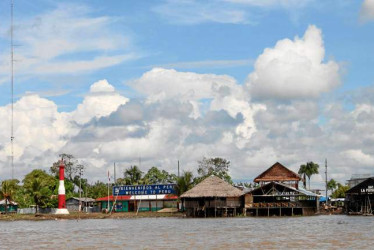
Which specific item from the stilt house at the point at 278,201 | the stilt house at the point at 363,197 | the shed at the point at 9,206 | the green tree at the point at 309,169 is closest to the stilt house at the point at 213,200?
the stilt house at the point at 278,201

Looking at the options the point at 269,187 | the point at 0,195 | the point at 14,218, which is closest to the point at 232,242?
the point at 269,187

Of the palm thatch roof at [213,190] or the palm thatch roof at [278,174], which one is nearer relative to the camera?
the palm thatch roof at [213,190]

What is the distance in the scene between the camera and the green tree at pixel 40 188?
107 m

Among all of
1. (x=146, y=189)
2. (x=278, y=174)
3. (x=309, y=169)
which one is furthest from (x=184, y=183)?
(x=309, y=169)

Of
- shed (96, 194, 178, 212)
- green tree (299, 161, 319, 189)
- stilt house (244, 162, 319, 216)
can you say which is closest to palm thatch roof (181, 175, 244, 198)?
stilt house (244, 162, 319, 216)

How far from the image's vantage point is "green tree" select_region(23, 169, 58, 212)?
107 metres

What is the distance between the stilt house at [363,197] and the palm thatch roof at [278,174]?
1857cm

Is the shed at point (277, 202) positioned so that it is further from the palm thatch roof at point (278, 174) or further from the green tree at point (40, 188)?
the green tree at point (40, 188)

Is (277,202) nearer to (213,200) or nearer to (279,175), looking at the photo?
(213,200)

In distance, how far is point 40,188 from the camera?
107562 millimetres

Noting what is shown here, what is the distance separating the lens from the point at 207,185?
9156cm

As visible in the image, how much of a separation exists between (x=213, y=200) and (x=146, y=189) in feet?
61.2

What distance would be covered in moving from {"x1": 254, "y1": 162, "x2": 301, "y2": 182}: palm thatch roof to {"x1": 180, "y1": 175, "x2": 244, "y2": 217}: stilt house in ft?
74.1

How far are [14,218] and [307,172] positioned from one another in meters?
78.3
